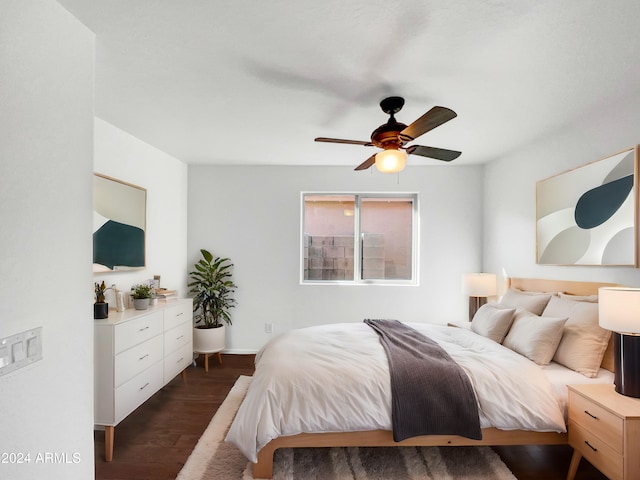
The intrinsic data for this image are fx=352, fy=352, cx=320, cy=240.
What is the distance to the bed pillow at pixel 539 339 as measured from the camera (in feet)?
8.03

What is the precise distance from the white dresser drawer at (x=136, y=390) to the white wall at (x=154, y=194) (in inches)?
29.6

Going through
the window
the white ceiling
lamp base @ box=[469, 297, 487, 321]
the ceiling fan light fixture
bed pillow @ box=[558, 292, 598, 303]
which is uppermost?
the white ceiling

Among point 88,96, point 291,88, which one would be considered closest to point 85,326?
point 88,96

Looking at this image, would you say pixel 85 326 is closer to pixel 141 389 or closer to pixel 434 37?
pixel 141 389

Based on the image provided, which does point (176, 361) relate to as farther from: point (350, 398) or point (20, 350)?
point (20, 350)

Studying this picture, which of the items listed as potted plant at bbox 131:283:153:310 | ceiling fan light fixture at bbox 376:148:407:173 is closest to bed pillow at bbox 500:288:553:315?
ceiling fan light fixture at bbox 376:148:407:173

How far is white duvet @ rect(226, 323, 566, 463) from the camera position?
207 centimetres

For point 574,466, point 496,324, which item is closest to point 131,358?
point 496,324

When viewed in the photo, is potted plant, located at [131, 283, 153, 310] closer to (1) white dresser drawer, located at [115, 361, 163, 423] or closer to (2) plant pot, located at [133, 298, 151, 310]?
(2) plant pot, located at [133, 298, 151, 310]

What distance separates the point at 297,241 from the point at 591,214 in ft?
10.1

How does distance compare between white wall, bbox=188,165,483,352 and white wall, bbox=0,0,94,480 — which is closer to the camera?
white wall, bbox=0,0,94,480

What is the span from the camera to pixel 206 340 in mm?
4125

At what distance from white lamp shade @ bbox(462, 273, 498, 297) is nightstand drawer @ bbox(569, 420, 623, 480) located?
1.86 metres

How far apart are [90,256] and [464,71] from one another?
2.35 m
